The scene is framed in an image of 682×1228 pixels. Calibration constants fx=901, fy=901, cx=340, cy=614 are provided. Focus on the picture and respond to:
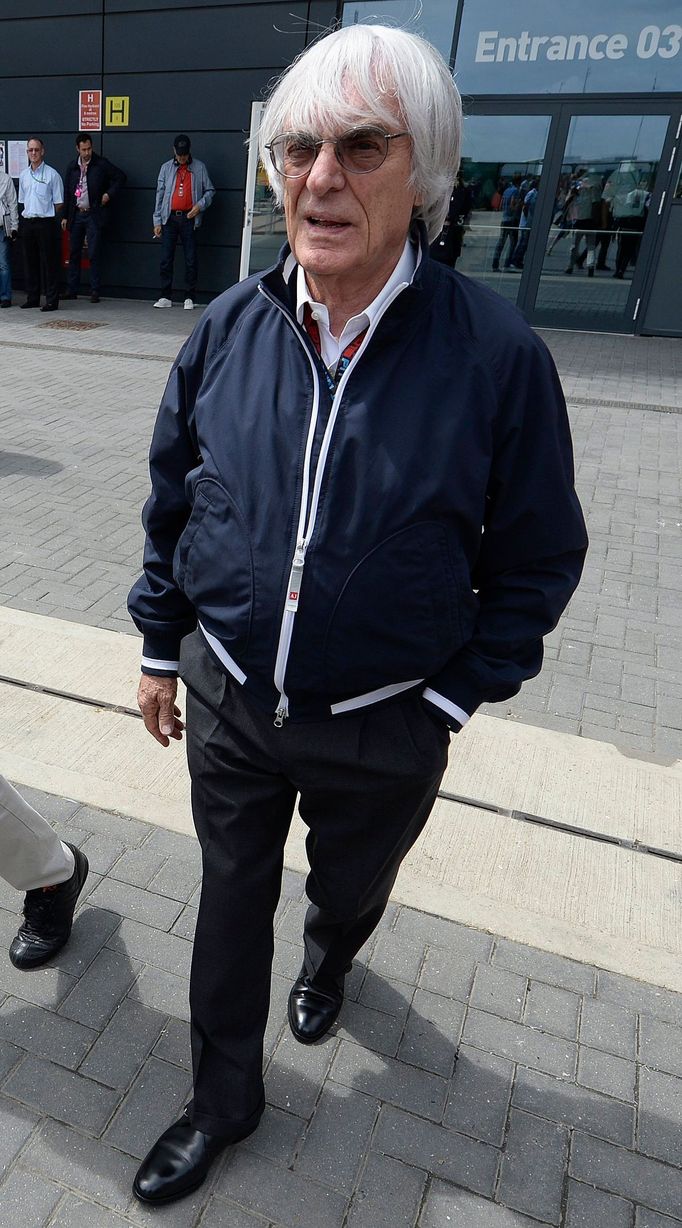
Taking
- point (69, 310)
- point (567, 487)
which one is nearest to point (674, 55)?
point (69, 310)

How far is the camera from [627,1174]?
1.93 m

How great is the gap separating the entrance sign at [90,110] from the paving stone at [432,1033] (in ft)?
45.8

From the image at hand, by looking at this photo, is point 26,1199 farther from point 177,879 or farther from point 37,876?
point 177,879

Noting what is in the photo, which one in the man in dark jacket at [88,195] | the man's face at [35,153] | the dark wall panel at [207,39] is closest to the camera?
the man's face at [35,153]

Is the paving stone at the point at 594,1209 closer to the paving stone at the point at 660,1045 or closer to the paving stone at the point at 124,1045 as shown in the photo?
the paving stone at the point at 660,1045

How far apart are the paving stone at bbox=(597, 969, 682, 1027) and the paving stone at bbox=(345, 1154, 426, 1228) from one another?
72cm

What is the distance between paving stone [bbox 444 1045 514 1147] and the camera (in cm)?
200

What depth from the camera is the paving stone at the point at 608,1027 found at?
2.21 metres

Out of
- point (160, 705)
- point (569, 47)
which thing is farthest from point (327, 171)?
point (569, 47)

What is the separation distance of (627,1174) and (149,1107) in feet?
3.44

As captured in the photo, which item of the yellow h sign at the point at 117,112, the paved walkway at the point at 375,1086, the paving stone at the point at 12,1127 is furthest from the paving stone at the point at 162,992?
the yellow h sign at the point at 117,112

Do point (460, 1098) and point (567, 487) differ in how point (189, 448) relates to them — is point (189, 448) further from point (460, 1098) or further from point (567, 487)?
point (460, 1098)

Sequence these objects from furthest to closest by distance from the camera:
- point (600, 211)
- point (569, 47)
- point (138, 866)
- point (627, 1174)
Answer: point (600, 211) < point (569, 47) < point (138, 866) < point (627, 1174)

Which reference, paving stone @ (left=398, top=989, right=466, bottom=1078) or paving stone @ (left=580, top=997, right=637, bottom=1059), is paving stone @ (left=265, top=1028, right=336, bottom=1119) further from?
paving stone @ (left=580, top=997, right=637, bottom=1059)
